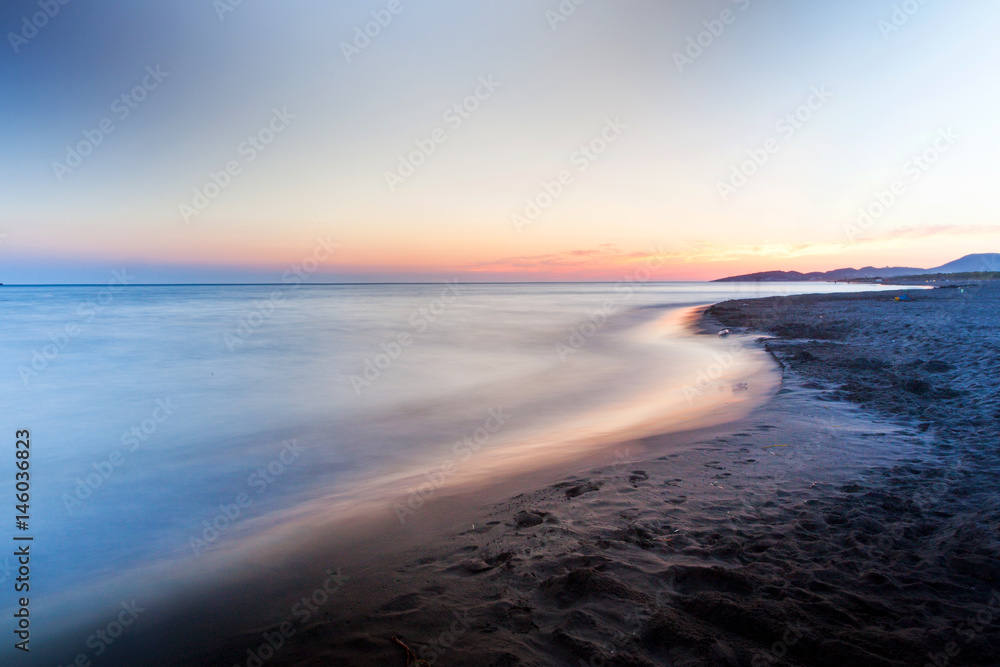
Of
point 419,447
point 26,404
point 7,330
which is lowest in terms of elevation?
point 419,447

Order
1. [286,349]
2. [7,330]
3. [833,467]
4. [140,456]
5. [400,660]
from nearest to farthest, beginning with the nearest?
[400,660] → [833,467] → [140,456] → [286,349] → [7,330]

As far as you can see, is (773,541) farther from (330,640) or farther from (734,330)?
(734,330)

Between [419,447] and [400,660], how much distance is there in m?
4.88

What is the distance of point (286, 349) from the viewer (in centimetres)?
1812

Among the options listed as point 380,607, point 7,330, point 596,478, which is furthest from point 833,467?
point 7,330

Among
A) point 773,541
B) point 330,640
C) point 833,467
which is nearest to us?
point 330,640
